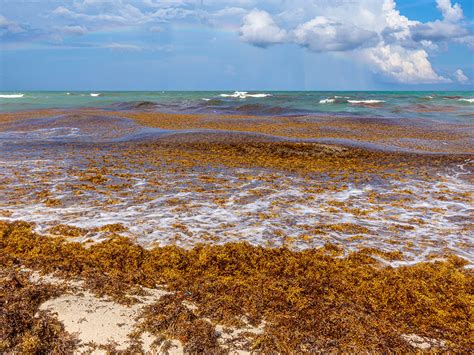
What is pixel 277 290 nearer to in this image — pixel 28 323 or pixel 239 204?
pixel 28 323

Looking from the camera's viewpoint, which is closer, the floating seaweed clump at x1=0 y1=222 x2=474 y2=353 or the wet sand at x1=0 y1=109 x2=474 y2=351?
the floating seaweed clump at x1=0 y1=222 x2=474 y2=353

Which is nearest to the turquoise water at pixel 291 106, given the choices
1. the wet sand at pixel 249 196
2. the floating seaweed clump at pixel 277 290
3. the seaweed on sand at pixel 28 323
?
the wet sand at pixel 249 196

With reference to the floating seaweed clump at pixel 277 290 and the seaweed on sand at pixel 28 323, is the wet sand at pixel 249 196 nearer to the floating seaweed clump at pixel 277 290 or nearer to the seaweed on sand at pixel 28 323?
the floating seaweed clump at pixel 277 290

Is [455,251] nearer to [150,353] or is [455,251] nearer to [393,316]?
[393,316]

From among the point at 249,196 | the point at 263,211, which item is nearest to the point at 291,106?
the point at 249,196

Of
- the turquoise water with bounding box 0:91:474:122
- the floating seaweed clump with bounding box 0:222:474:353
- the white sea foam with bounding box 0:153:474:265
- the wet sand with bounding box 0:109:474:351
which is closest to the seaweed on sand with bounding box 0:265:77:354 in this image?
the floating seaweed clump with bounding box 0:222:474:353

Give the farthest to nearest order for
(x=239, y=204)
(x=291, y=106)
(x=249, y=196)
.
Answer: (x=291, y=106) < (x=249, y=196) < (x=239, y=204)

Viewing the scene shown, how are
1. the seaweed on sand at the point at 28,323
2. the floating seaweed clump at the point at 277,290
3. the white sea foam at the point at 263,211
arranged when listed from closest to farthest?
the seaweed on sand at the point at 28,323 < the floating seaweed clump at the point at 277,290 < the white sea foam at the point at 263,211

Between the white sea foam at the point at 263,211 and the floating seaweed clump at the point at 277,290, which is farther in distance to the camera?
the white sea foam at the point at 263,211

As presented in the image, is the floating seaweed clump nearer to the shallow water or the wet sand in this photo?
the wet sand

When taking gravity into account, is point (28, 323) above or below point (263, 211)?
above

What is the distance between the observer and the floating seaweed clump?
5121 millimetres

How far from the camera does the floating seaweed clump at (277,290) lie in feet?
16.8

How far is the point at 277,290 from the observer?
621 cm
